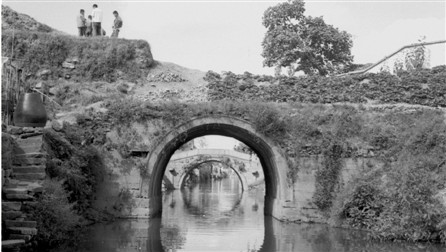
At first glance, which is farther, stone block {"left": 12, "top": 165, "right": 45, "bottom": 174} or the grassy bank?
the grassy bank

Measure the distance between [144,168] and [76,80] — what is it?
5781mm

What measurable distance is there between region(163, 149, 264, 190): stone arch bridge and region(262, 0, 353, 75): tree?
7.65 metres

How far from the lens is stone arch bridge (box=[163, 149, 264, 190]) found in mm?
34509

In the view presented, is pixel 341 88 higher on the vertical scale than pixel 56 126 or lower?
higher

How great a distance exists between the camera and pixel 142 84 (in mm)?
18562

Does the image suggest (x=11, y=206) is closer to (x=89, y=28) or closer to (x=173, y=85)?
(x=173, y=85)

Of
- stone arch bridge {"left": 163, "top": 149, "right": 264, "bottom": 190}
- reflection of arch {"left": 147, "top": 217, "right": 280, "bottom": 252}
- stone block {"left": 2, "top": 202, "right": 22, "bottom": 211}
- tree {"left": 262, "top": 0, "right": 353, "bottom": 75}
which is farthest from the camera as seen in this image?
stone arch bridge {"left": 163, "top": 149, "right": 264, "bottom": 190}

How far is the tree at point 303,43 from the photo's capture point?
1136 inches

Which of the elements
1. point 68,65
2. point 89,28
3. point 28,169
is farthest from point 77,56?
point 28,169

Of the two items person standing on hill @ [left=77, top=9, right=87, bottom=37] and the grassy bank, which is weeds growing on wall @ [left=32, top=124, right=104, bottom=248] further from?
person standing on hill @ [left=77, top=9, right=87, bottom=37]

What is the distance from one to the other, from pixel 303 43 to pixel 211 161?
10.9 m

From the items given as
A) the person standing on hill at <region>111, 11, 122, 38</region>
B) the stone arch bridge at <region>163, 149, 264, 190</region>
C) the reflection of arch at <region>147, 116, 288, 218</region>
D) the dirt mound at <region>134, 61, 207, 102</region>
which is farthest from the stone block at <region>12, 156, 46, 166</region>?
the stone arch bridge at <region>163, 149, 264, 190</region>

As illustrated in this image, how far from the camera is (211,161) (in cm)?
3506

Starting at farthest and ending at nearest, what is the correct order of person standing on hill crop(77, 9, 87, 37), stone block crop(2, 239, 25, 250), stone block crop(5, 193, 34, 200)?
1. person standing on hill crop(77, 9, 87, 37)
2. stone block crop(5, 193, 34, 200)
3. stone block crop(2, 239, 25, 250)
